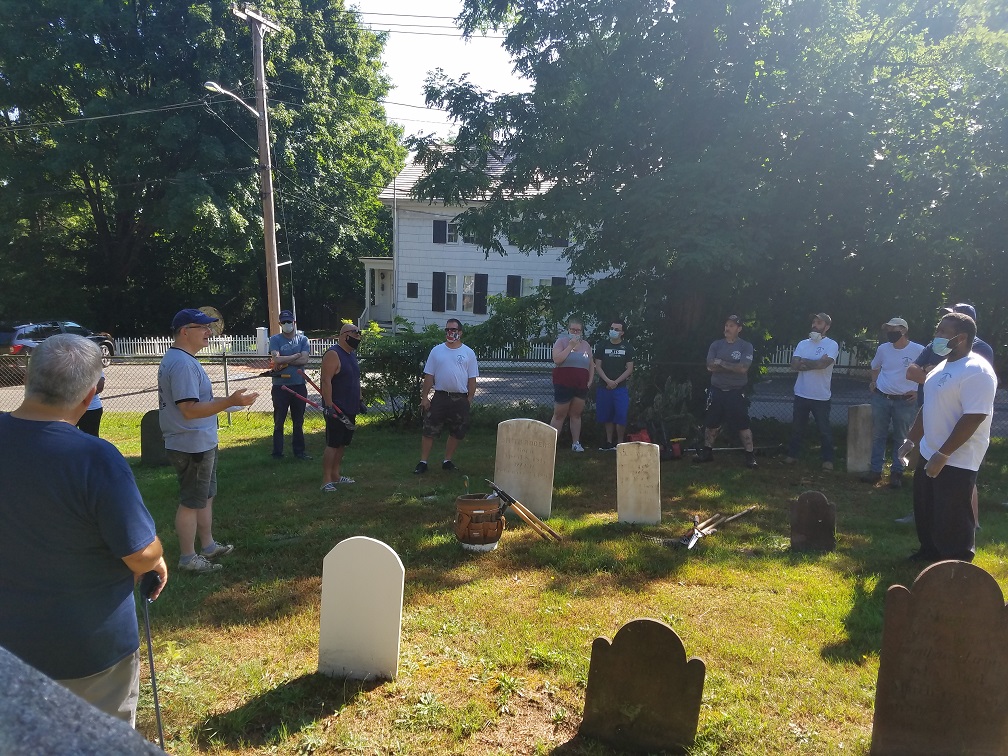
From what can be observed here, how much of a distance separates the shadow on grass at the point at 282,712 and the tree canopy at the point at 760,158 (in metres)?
7.41

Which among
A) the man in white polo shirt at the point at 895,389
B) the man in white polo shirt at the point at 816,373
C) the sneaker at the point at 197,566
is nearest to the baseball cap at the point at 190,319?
the sneaker at the point at 197,566

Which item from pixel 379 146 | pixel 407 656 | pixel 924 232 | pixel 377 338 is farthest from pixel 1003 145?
pixel 379 146

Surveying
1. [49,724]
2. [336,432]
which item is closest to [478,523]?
[336,432]

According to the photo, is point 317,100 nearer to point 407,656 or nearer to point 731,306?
point 731,306

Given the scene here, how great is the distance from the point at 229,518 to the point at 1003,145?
11.1 m

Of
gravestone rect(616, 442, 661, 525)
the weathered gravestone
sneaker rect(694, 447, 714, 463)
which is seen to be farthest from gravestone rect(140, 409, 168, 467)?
the weathered gravestone

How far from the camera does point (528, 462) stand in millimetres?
7301

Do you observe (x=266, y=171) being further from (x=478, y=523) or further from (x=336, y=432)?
(x=478, y=523)

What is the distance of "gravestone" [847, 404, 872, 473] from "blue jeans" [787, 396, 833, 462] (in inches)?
11.0

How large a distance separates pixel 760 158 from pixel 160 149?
892 inches

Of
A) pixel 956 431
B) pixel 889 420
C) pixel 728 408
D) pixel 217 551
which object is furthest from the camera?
pixel 728 408

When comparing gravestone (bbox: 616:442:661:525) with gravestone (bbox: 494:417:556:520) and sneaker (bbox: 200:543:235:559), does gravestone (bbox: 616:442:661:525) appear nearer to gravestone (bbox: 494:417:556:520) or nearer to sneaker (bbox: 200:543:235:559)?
gravestone (bbox: 494:417:556:520)

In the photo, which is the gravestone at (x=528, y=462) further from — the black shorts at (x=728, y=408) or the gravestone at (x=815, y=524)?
the black shorts at (x=728, y=408)

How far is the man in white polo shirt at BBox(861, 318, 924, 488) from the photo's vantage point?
850cm
